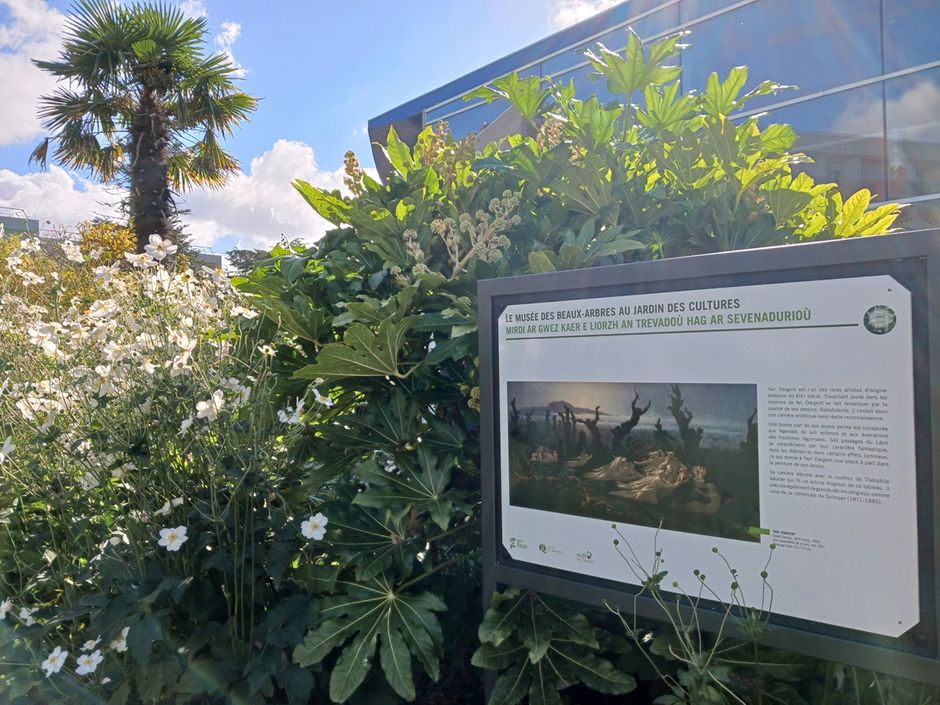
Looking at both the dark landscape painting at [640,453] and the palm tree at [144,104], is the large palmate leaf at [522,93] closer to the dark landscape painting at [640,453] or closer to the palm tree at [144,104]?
the dark landscape painting at [640,453]

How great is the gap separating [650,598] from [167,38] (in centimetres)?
1453

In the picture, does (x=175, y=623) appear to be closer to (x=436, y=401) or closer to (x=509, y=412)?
(x=436, y=401)

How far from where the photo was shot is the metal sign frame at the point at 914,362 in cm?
148

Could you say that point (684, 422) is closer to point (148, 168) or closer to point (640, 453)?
point (640, 453)

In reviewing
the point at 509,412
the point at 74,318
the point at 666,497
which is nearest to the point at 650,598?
the point at 666,497

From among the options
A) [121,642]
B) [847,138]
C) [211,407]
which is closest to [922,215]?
[847,138]

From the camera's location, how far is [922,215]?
8.84 metres

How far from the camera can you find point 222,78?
13727 millimetres

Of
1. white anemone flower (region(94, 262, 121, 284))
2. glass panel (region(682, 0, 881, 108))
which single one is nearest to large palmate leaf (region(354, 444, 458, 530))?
white anemone flower (region(94, 262, 121, 284))

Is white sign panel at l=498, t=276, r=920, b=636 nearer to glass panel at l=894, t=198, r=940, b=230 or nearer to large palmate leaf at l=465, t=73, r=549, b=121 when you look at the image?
large palmate leaf at l=465, t=73, r=549, b=121

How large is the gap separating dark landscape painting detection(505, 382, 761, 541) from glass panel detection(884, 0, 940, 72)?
9.50m

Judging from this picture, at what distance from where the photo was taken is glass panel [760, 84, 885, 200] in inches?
370

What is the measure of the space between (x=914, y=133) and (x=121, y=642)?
10.4m

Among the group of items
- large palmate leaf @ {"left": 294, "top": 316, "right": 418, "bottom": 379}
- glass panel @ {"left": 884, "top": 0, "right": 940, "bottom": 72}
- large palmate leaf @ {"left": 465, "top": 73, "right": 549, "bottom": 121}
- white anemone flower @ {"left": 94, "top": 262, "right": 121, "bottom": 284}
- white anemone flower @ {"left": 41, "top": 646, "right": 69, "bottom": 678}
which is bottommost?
white anemone flower @ {"left": 41, "top": 646, "right": 69, "bottom": 678}
